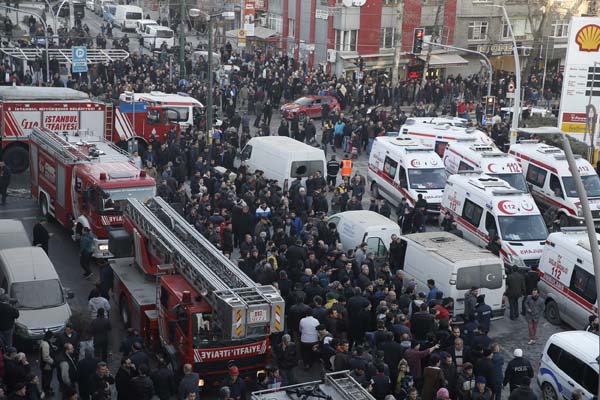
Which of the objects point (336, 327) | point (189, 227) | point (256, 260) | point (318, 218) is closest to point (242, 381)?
point (336, 327)

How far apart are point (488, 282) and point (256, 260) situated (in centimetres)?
518

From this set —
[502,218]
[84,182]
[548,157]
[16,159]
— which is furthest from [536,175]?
[16,159]

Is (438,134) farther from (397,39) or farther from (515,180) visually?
(397,39)

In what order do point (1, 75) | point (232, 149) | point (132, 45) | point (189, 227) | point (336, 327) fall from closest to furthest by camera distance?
point (336, 327)
point (189, 227)
point (232, 149)
point (1, 75)
point (132, 45)

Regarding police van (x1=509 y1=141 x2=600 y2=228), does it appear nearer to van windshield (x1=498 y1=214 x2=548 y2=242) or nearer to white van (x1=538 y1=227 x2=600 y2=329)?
van windshield (x1=498 y1=214 x2=548 y2=242)

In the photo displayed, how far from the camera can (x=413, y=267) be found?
71.6 ft

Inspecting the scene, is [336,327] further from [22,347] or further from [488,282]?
[22,347]

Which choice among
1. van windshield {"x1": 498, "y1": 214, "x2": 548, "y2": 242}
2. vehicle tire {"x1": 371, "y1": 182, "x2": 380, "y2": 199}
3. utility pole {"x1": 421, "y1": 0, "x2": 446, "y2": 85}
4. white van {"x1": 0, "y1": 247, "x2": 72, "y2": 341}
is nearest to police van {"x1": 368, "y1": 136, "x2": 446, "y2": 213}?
vehicle tire {"x1": 371, "y1": 182, "x2": 380, "y2": 199}

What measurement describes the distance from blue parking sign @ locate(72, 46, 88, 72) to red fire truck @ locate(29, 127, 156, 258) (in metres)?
13.4

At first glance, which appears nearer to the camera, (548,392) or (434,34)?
(548,392)

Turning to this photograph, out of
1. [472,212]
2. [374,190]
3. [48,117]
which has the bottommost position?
[374,190]

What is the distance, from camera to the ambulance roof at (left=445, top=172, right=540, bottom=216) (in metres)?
24.1

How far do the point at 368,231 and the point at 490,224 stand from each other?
335cm

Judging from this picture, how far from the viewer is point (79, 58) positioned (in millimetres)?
40562
